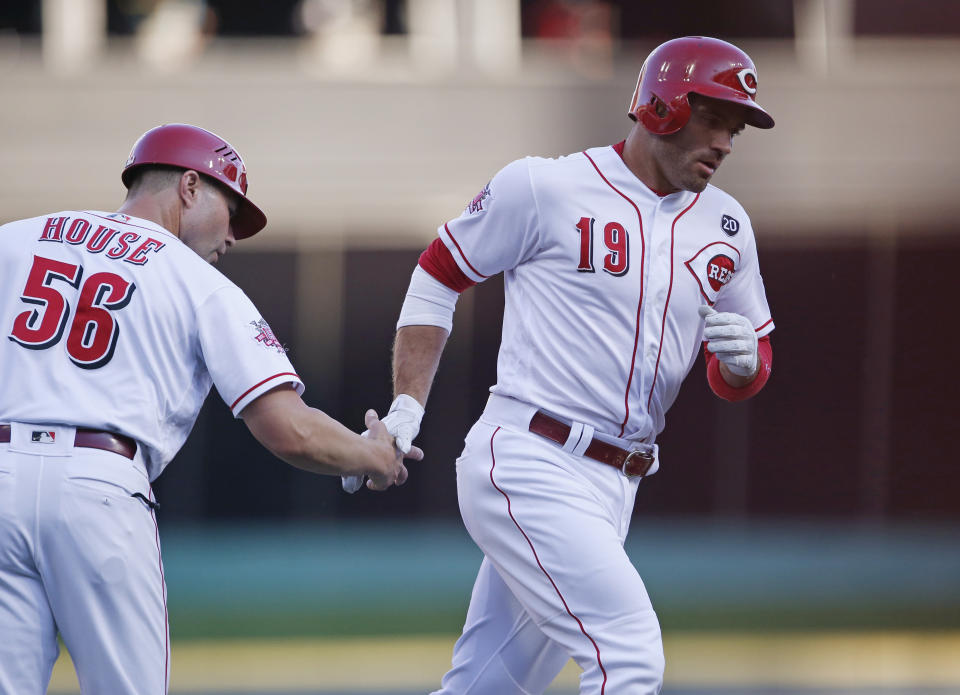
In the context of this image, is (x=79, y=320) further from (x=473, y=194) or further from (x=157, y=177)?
(x=473, y=194)

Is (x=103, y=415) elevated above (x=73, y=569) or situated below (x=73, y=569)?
above

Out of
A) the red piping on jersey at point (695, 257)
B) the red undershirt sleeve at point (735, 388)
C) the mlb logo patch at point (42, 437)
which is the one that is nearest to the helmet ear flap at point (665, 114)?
the red piping on jersey at point (695, 257)

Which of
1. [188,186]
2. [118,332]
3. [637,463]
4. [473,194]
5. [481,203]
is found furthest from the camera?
[473,194]

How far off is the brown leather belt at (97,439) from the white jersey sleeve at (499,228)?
1354mm

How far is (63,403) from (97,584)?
1.49 feet

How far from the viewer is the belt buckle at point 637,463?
3.94 meters

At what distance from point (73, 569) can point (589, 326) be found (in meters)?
1.73

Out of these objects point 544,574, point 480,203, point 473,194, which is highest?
point 480,203

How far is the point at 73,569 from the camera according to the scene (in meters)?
3.03

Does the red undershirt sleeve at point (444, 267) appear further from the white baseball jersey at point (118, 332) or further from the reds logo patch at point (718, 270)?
the white baseball jersey at point (118, 332)

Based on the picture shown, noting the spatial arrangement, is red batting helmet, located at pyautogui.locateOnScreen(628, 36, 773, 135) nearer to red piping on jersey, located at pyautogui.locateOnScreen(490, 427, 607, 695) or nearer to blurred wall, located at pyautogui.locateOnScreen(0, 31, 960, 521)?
red piping on jersey, located at pyautogui.locateOnScreen(490, 427, 607, 695)

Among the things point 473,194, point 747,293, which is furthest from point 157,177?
point 473,194

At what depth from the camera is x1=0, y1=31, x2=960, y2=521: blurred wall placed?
12148 millimetres

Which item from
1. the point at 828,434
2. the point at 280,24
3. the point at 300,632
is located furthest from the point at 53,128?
the point at 828,434
